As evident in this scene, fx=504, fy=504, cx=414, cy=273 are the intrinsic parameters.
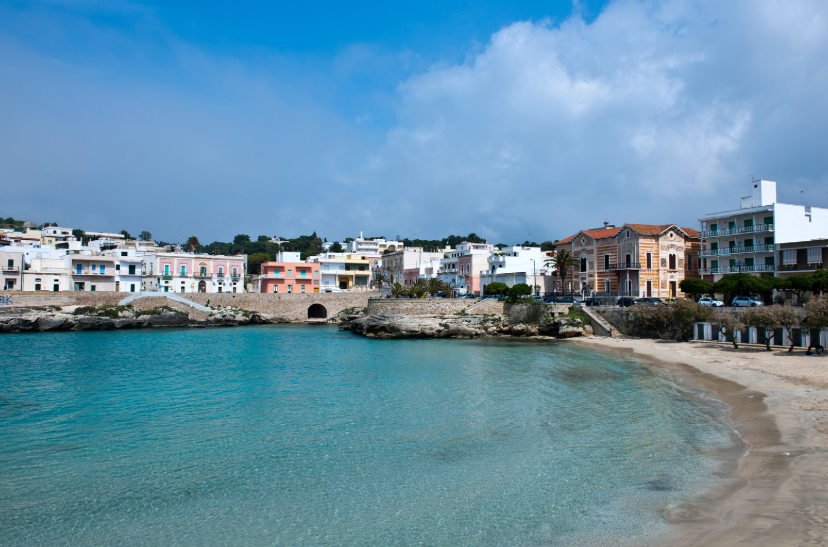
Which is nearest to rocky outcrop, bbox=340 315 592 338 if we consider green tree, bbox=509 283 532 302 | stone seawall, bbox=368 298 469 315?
stone seawall, bbox=368 298 469 315

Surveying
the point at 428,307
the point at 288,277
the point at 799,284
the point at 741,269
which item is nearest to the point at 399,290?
the point at 428,307

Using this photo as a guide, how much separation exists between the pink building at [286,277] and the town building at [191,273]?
389cm

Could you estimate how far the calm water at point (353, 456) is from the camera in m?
10.7

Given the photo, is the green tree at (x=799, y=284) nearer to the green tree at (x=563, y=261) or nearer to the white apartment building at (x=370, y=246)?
the green tree at (x=563, y=261)

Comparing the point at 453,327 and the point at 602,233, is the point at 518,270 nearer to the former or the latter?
the point at 602,233

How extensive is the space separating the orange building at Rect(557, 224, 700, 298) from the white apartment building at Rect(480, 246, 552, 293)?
26.8 feet

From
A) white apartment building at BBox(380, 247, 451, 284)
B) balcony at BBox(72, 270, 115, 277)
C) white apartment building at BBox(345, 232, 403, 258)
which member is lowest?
balcony at BBox(72, 270, 115, 277)

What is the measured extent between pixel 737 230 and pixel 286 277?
62.2 meters

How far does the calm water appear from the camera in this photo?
10.7 meters

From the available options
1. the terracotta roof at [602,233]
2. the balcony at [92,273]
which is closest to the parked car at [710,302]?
the terracotta roof at [602,233]

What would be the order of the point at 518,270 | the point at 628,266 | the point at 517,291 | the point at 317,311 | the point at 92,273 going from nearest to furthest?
the point at 517,291 → the point at 628,266 → the point at 518,270 → the point at 92,273 → the point at 317,311

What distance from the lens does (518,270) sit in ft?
227

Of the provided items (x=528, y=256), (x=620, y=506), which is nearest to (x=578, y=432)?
(x=620, y=506)

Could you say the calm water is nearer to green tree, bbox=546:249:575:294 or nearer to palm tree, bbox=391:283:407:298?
green tree, bbox=546:249:575:294
